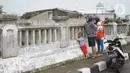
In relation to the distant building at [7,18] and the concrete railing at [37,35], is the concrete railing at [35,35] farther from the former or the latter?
the distant building at [7,18]

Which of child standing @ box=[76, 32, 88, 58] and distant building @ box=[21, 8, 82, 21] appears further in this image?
child standing @ box=[76, 32, 88, 58]

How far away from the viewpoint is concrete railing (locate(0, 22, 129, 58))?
5.91m

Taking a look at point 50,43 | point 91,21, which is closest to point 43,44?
point 50,43

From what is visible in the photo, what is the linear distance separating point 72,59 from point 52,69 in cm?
158

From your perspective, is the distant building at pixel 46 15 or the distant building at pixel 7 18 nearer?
the distant building at pixel 7 18

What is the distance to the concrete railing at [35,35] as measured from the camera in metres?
5.91

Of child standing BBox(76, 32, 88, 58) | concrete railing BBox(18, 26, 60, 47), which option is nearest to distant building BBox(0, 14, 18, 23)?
concrete railing BBox(18, 26, 60, 47)

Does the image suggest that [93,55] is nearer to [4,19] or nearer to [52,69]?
[52,69]

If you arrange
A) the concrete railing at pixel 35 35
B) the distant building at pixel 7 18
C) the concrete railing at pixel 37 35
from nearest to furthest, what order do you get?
the distant building at pixel 7 18 < the concrete railing at pixel 35 35 < the concrete railing at pixel 37 35

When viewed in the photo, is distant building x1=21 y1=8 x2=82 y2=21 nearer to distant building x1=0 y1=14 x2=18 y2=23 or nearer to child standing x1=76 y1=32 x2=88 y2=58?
child standing x1=76 y1=32 x2=88 y2=58

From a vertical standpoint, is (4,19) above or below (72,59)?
above

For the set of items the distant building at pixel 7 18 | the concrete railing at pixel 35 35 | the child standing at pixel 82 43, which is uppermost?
the distant building at pixel 7 18

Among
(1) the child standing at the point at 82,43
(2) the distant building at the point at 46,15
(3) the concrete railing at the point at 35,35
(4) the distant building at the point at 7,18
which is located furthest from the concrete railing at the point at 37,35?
(1) the child standing at the point at 82,43

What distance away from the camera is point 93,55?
984 centimetres
